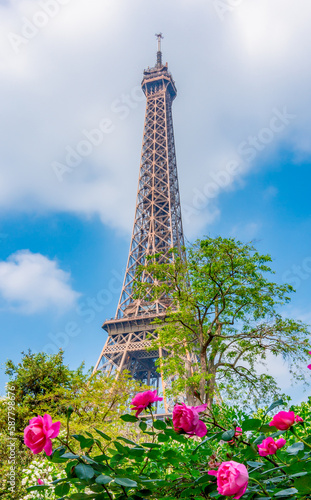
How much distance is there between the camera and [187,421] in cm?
183

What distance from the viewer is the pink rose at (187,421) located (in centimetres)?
183

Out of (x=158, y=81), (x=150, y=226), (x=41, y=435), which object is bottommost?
(x=41, y=435)

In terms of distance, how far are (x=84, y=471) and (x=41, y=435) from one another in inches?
9.8

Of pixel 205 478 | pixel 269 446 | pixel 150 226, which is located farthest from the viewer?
pixel 150 226

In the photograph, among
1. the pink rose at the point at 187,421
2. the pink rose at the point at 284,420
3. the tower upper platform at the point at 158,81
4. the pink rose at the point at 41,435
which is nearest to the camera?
the pink rose at the point at 41,435

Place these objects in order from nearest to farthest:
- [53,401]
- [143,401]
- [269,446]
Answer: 1. [269,446]
2. [143,401]
3. [53,401]

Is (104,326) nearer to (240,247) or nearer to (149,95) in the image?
(240,247)

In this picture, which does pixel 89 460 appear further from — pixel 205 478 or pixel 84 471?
pixel 205 478

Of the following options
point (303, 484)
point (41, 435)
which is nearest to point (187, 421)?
point (303, 484)

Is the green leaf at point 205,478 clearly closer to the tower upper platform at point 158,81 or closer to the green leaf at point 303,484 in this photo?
the green leaf at point 303,484

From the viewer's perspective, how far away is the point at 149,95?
58438 millimetres

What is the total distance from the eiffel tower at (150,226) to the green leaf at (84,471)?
22.9 metres

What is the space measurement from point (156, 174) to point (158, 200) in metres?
4.53

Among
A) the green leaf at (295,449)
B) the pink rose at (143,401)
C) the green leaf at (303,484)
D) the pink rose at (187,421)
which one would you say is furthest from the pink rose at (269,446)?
the pink rose at (143,401)
